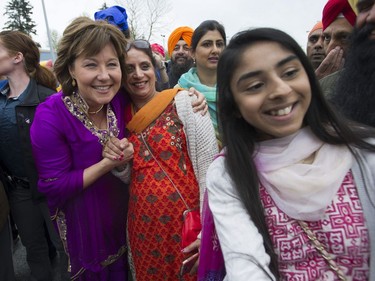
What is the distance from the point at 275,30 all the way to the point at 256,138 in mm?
421

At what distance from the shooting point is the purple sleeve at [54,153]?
174 centimetres

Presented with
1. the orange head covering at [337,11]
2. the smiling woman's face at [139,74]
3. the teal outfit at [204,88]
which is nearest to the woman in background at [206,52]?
the teal outfit at [204,88]

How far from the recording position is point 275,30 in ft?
3.85

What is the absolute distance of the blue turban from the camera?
2.11 metres

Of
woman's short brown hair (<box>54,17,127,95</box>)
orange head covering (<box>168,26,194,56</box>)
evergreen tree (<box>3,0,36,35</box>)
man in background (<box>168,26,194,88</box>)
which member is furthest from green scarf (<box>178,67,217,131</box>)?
evergreen tree (<box>3,0,36,35</box>)

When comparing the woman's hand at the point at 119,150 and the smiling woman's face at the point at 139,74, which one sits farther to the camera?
the smiling woman's face at the point at 139,74

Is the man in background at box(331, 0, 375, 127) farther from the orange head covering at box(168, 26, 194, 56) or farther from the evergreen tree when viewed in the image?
the evergreen tree

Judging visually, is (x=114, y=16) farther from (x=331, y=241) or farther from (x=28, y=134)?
(x=331, y=241)

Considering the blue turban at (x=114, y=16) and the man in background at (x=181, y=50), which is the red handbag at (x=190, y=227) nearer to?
the blue turban at (x=114, y=16)

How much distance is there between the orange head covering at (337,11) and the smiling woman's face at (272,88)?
5.32 feet

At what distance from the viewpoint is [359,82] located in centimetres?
166

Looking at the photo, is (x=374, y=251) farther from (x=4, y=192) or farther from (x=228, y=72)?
(x=4, y=192)

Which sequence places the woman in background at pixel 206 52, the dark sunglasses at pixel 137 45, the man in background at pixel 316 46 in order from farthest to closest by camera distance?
the man in background at pixel 316 46
the woman in background at pixel 206 52
the dark sunglasses at pixel 137 45

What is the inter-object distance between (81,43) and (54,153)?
600 millimetres
